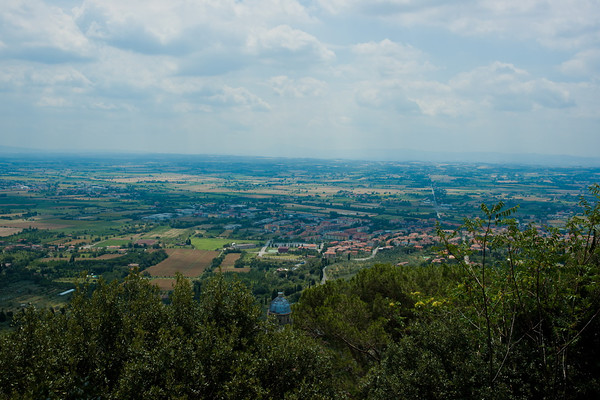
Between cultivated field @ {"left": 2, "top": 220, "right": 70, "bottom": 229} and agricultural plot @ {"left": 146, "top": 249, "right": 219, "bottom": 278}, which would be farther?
cultivated field @ {"left": 2, "top": 220, "right": 70, "bottom": 229}

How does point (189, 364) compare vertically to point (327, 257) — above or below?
above

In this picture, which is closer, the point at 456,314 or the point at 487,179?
the point at 456,314

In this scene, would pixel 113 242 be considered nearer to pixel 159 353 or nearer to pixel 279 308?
pixel 279 308

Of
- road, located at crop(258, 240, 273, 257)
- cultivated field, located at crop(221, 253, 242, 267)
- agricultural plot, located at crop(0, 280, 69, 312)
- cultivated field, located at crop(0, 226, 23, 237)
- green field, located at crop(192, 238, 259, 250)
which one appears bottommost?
road, located at crop(258, 240, 273, 257)

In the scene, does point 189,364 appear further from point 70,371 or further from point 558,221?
point 558,221

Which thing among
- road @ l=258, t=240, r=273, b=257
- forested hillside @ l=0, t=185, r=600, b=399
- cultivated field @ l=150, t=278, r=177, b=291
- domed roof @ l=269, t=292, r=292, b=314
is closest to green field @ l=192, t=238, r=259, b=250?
road @ l=258, t=240, r=273, b=257

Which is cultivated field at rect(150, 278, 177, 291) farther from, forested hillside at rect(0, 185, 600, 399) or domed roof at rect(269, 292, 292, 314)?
forested hillside at rect(0, 185, 600, 399)

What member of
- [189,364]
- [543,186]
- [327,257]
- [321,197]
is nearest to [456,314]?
[189,364]
